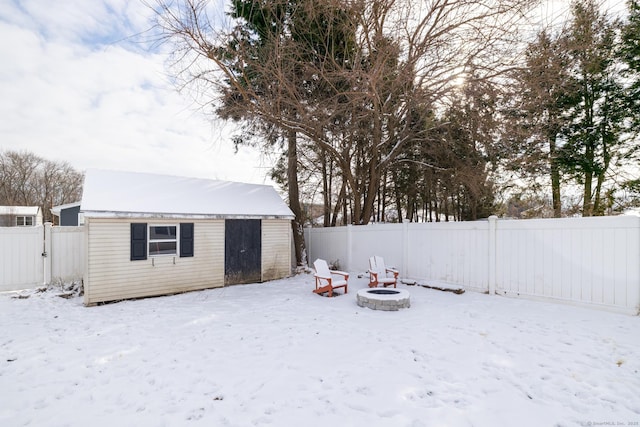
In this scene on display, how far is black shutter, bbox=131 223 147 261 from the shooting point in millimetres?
7402

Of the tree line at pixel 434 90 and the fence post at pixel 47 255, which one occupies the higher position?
the tree line at pixel 434 90

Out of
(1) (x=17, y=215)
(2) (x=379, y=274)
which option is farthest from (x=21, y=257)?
(1) (x=17, y=215)

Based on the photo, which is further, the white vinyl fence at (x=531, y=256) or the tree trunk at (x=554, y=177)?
the tree trunk at (x=554, y=177)

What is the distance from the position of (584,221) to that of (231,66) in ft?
30.5

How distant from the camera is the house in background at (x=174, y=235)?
23.2 ft

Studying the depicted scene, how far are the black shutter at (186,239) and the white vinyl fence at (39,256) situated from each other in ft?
9.98

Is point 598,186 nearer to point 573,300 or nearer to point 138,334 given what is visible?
point 573,300

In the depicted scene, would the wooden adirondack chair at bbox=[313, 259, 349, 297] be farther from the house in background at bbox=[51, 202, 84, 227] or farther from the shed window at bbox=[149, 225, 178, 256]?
the house in background at bbox=[51, 202, 84, 227]

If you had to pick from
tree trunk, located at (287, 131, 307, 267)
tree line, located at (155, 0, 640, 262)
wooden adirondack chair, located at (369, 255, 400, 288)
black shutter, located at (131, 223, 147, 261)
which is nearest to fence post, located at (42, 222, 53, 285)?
black shutter, located at (131, 223, 147, 261)

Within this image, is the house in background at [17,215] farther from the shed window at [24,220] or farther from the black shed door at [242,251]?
the black shed door at [242,251]

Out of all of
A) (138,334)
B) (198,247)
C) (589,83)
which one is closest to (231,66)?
(198,247)

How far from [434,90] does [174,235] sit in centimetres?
822

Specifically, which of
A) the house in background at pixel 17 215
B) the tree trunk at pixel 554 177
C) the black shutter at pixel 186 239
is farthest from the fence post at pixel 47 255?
the house in background at pixel 17 215

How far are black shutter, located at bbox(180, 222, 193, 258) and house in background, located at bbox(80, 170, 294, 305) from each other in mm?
24
